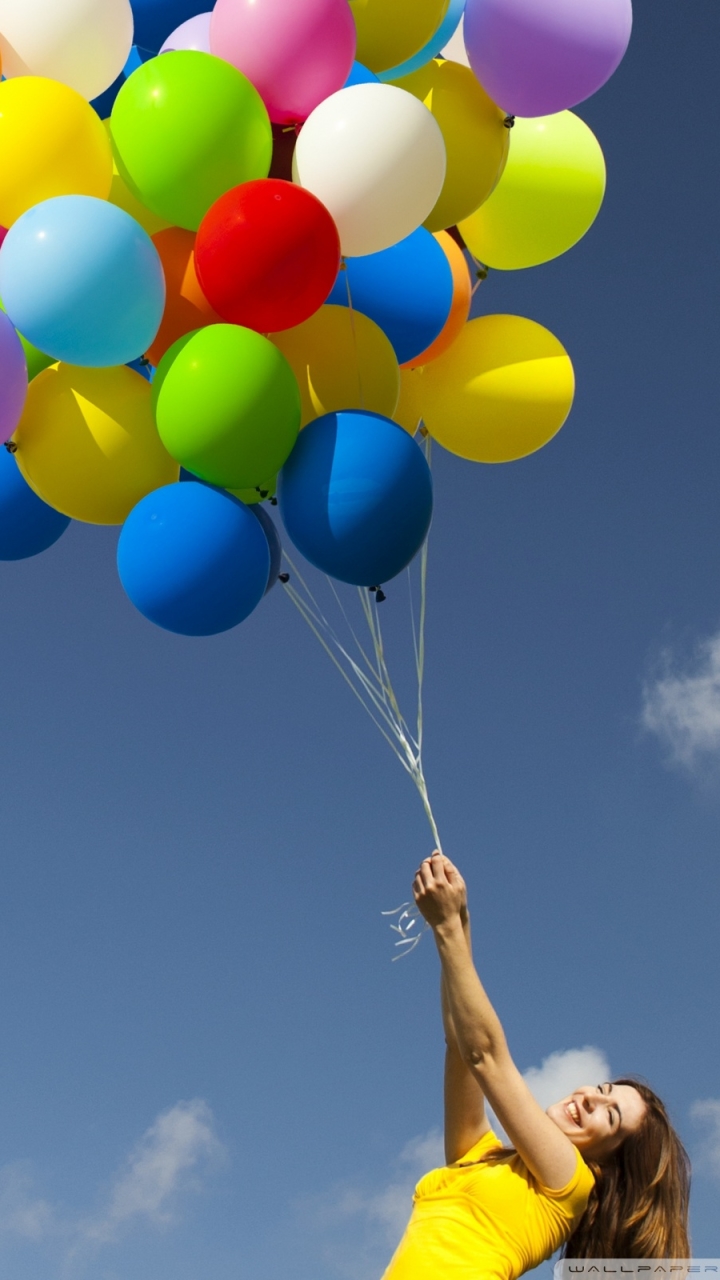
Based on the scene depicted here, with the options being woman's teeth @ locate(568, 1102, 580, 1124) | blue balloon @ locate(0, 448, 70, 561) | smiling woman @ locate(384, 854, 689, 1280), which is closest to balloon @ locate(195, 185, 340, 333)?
blue balloon @ locate(0, 448, 70, 561)

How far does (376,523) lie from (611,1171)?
2107mm

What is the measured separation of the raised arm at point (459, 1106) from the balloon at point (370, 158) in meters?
2.51

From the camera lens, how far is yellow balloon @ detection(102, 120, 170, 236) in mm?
4289

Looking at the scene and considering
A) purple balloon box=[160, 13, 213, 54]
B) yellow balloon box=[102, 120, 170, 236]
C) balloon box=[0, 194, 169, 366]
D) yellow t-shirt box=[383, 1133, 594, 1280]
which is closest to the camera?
yellow t-shirt box=[383, 1133, 594, 1280]

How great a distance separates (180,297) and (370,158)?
0.79 m

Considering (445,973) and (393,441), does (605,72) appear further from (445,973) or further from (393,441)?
(445,973)

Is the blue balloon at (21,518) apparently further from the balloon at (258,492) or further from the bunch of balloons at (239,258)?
the balloon at (258,492)

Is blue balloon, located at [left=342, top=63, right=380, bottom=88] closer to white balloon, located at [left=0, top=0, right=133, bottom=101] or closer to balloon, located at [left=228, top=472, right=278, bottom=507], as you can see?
white balloon, located at [left=0, top=0, right=133, bottom=101]

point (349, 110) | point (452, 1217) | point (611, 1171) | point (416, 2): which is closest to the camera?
point (452, 1217)

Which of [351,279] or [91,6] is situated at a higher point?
[91,6]

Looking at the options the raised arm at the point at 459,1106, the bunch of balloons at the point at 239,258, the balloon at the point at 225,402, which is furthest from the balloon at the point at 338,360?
the raised arm at the point at 459,1106

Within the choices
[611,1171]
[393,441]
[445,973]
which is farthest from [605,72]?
[611,1171]

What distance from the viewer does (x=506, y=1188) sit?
10.7ft

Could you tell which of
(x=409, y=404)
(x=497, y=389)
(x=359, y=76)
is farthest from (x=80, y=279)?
(x=497, y=389)
